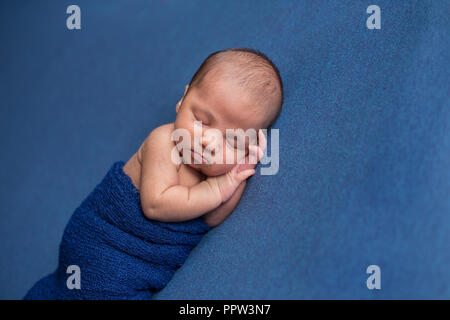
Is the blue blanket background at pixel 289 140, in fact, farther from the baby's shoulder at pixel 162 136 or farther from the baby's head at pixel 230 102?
the baby's shoulder at pixel 162 136

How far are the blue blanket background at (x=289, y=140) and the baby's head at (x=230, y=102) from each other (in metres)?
0.07

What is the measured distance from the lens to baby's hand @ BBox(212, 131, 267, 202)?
0.82 metres

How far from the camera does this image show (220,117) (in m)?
0.79

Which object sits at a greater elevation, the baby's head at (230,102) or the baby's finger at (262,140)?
the baby's head at (230,102)

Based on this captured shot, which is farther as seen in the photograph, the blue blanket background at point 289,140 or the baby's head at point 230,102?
the baby's head at point 230,102

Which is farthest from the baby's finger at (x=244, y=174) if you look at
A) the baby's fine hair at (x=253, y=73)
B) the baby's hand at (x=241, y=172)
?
the baby's fine hair at (x=253, y=73)

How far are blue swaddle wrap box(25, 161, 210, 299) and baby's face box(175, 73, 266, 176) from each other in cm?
15

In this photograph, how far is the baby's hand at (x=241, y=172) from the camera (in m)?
0.82

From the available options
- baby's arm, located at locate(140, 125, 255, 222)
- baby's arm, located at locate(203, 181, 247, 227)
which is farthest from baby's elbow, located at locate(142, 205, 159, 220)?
baby's arm, located at locate(203, 181, 247, 227)

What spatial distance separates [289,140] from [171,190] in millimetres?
261

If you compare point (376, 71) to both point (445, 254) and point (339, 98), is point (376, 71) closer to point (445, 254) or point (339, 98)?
point (339, 98)

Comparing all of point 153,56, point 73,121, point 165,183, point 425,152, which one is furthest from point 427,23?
point 73,121

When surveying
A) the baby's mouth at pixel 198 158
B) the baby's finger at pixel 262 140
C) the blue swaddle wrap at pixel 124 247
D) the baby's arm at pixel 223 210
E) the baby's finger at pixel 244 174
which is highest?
the baby's finger at pixel 262 140

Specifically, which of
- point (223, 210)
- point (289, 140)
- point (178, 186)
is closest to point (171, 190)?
point (178, 186)
